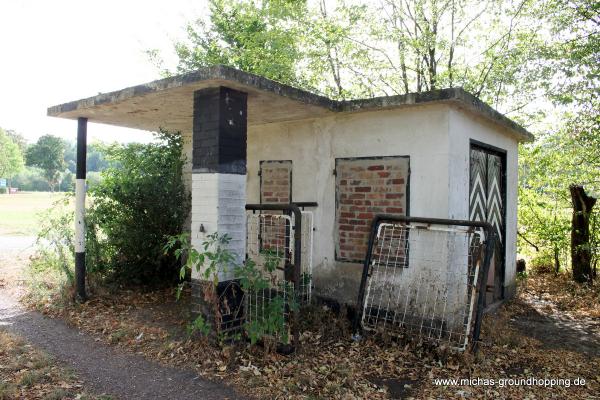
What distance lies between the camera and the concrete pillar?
455 centimetres

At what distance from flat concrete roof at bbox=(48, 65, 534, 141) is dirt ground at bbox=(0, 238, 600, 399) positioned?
2.66 m

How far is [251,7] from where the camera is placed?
12508mm

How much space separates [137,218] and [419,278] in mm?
4372

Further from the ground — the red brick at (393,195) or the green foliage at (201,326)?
the red brick at (393,195)

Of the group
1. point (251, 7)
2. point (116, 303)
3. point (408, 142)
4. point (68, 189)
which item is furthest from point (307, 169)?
point (251, 7)

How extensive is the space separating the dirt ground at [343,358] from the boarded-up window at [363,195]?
100 cm

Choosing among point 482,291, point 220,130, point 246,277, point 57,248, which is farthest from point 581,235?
point 57,248

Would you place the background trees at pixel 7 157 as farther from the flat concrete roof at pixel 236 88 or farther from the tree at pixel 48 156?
the flat concrete roof at pixel 236 88

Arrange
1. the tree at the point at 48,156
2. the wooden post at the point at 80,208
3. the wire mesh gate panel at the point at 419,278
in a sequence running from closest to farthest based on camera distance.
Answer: the wire mesh gate panel at the point at 419,278 → the wooden post at the point at 80,208 → the tree at the point at 48,156

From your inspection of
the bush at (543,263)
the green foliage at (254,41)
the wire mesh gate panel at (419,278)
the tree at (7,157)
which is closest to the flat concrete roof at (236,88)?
the wire mesh gate panel at (419,278)

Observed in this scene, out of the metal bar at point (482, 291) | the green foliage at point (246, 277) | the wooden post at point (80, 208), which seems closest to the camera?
the green foliage at point (246, 277)

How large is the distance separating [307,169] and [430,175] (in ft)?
5.99

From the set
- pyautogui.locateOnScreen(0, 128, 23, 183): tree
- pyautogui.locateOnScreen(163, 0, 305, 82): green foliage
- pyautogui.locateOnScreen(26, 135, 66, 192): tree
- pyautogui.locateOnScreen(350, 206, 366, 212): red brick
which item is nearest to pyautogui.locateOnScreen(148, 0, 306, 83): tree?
pyautogui.locateOnScreen(163, 0, 305, 82): green foliage

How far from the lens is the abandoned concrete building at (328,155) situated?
4.64 metres
